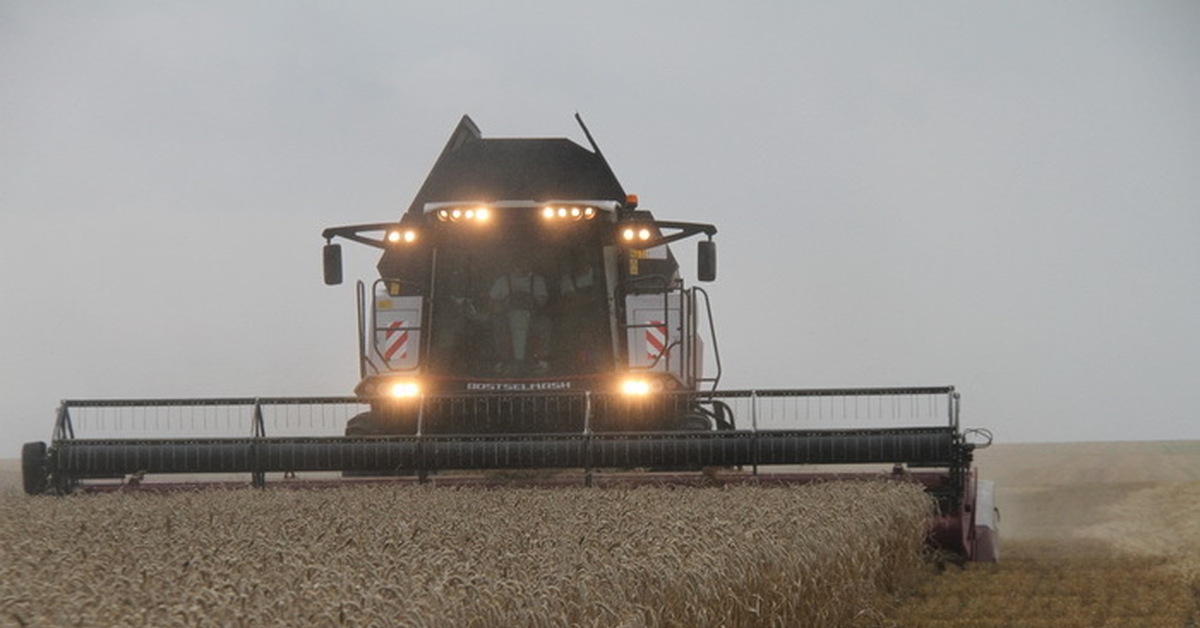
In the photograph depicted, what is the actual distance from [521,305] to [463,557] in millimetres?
6731

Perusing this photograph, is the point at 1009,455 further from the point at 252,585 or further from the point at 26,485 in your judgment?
the point at 252,585

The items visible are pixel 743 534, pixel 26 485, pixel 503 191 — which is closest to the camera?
pixel 743 534

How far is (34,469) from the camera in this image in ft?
42.1

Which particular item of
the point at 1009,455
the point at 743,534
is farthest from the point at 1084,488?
the point at 743,534

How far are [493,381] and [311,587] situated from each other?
7.96 metres

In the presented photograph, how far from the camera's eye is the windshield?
43.2ft

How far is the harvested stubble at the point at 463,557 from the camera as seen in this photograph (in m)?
4.96

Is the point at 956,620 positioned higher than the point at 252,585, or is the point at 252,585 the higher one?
the point at 252,585

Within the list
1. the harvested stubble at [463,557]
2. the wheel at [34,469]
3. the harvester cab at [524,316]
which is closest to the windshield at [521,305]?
the harvester cab at [524,316]

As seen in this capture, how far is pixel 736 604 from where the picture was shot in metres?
6.78

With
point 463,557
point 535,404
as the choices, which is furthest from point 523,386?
point 463,557

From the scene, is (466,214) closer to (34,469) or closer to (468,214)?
(468,214)

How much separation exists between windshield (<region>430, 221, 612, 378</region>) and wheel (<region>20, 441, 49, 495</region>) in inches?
113

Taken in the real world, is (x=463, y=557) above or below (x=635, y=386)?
below
